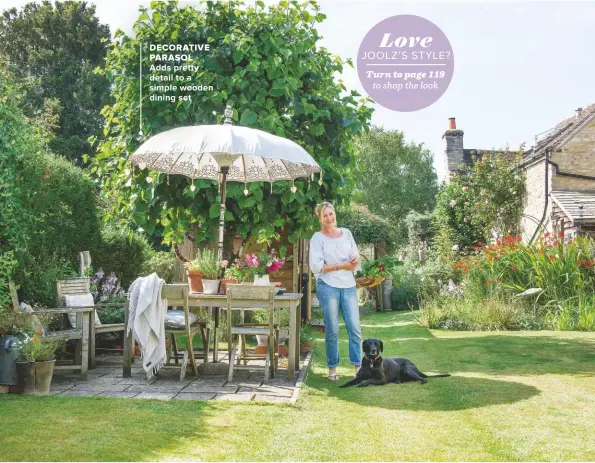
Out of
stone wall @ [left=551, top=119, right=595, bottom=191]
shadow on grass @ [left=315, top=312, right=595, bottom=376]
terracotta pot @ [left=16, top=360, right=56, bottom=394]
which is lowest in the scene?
shadow on grass @ [left=315, top=312, right=595, bottom=376]

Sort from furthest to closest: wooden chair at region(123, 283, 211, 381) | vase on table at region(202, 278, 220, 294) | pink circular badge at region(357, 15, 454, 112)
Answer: pink circular badge at region(357, 15, 454, 112), vase on table at region(202, 278, 220, 294), wooden chair at region(123, 283, 211, 381)

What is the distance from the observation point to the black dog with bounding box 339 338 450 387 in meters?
6.11

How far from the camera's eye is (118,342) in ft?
28.1

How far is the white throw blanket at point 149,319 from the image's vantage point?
6.19m

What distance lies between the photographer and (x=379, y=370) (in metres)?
6.23

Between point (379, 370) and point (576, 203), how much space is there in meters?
10.5

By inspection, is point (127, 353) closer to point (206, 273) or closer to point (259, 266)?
point (206, 273)

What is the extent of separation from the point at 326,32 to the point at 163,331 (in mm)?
5419

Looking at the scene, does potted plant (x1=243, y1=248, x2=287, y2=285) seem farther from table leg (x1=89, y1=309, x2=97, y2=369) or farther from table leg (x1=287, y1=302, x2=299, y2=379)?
table leg (x1=89, y1=309, x2=97, y2=369)

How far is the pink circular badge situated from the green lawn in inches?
154

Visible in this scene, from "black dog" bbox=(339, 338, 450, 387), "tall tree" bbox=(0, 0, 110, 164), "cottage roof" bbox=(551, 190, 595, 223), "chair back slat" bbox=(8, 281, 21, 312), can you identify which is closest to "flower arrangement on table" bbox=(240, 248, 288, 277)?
"black dog" bbox=(339, 338, 450, 387)

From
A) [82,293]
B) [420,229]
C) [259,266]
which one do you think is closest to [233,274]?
[259,266]

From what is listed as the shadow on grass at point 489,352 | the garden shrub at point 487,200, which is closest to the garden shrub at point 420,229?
the garden shrub at point 487,200

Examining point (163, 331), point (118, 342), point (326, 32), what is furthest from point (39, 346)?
point (326, 32)
